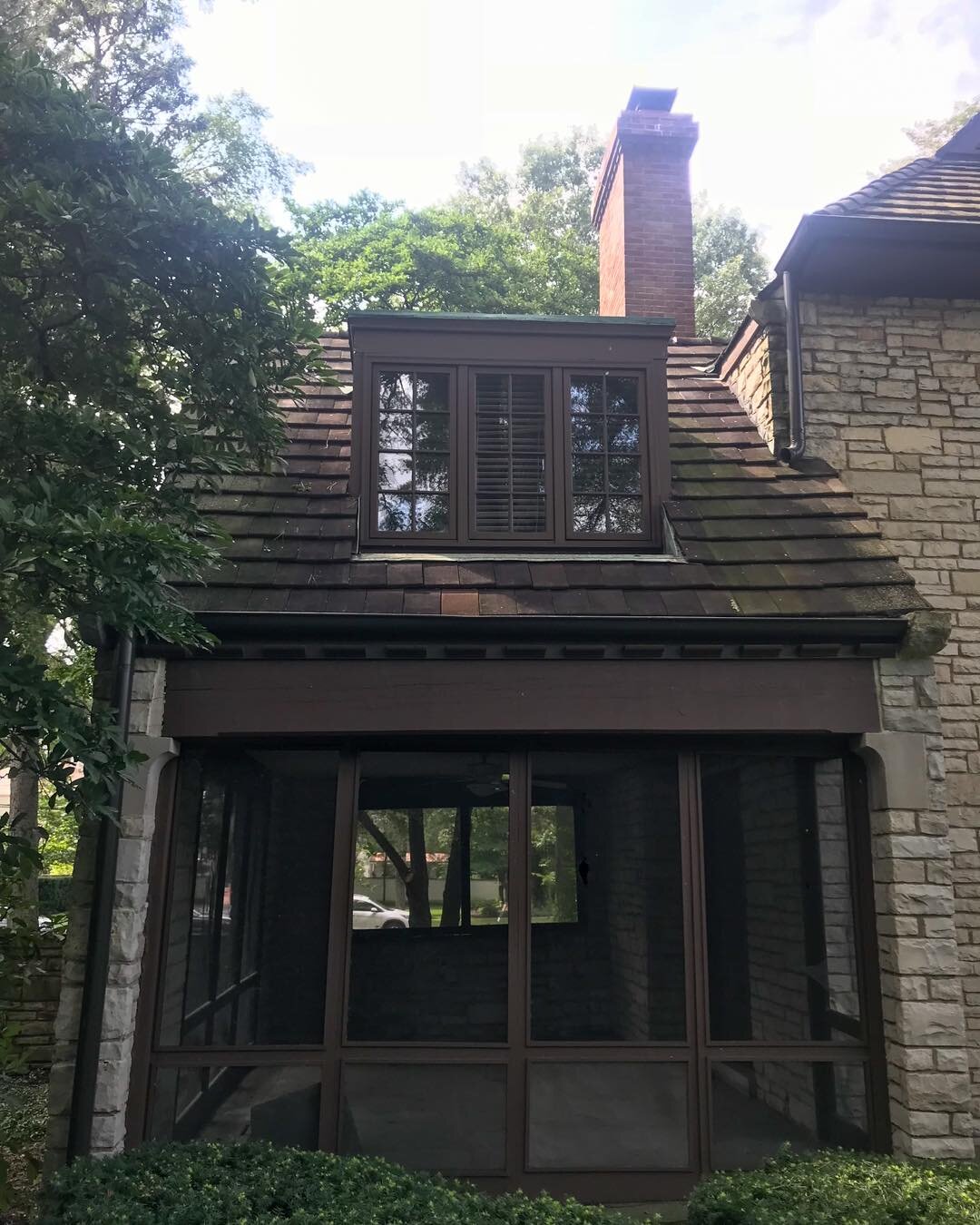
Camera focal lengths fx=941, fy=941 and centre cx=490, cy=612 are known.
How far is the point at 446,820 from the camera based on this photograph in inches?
279

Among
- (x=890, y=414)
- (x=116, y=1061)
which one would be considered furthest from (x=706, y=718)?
(x=116, y=1061)

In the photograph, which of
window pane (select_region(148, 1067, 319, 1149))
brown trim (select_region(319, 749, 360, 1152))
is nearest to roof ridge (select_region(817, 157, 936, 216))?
brown trim (select_region(319, 749, 360, 1152))

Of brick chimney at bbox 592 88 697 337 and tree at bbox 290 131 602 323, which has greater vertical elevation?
tree at bbox 290 131 602 323

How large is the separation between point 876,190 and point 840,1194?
24.2 ft

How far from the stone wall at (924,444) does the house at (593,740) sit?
1.1 inches

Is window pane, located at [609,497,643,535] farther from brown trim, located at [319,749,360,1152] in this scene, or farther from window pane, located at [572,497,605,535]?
brown trim, located at [319,749,360,1152]

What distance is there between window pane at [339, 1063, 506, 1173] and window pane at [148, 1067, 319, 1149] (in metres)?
0.24

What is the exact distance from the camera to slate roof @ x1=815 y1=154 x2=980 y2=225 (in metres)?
7.39

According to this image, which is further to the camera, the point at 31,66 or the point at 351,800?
the point at 351,800

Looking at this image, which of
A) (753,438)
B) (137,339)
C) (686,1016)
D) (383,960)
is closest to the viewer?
(137,339)

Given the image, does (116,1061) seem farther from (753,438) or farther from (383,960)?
(753,438)

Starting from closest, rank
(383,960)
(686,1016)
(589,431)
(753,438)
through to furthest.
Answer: (686,1016) → (589,431) → (753,438) → (383,960)

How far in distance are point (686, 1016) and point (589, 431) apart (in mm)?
4019

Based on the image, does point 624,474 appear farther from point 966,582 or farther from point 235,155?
point 235,155
